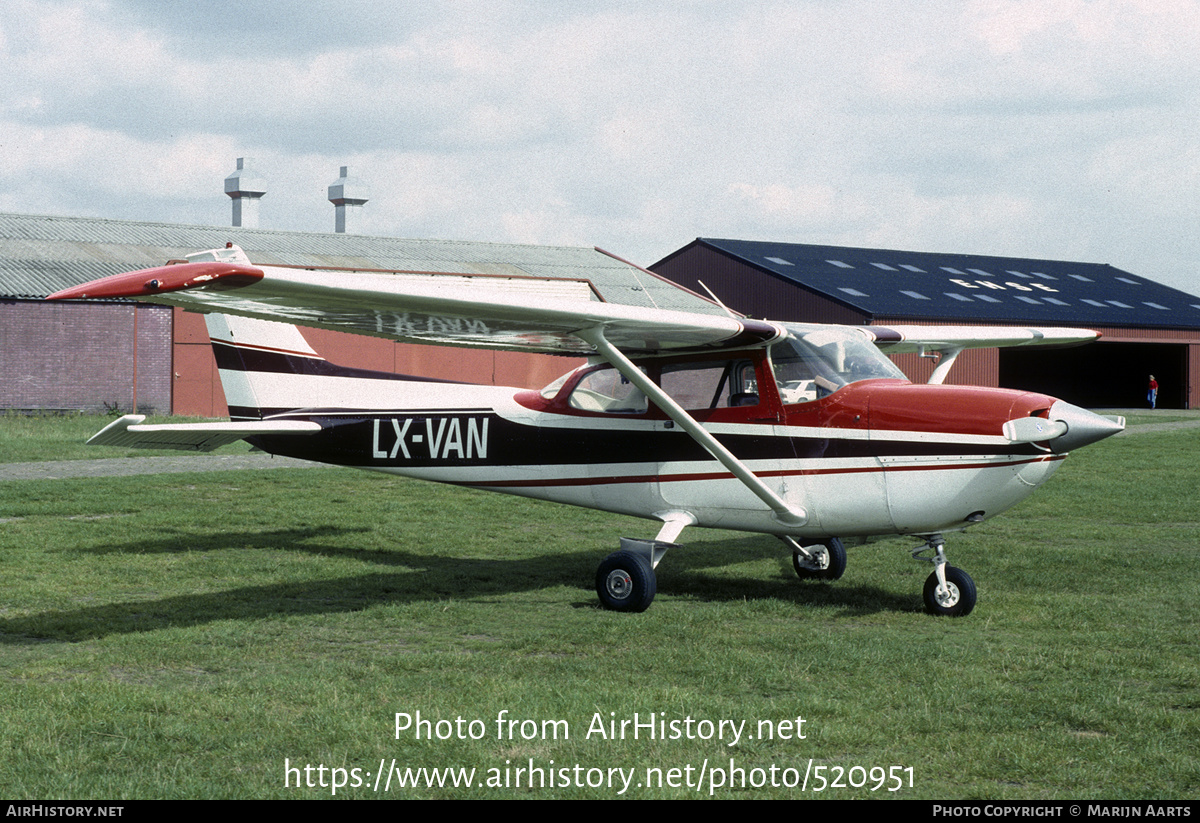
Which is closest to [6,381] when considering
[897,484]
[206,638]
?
[206,638]

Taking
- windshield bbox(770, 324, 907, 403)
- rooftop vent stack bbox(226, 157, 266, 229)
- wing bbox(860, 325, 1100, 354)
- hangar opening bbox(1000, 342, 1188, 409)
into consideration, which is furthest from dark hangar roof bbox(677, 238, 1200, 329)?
windshield bbox(770, 324, 907, 403)

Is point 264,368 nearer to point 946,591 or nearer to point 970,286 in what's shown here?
point 946,591

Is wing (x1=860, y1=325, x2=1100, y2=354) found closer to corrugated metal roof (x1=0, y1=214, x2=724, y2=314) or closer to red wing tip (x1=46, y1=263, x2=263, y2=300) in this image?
red wing tip (x1=46, y1=263, x2=263, y2=300)

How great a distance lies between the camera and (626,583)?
27.8ft

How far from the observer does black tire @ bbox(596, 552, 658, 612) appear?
838 cm

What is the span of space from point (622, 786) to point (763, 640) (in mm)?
2906

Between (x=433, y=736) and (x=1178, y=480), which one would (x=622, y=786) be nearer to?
(x=433, y=736)

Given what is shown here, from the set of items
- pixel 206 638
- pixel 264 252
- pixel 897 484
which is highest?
pixel 264 252

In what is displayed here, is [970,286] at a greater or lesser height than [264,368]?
greater

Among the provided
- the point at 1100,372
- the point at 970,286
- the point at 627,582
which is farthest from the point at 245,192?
the point at 627,582

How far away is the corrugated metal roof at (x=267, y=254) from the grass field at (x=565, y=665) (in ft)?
72.2

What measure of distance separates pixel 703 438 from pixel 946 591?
2.12 metres

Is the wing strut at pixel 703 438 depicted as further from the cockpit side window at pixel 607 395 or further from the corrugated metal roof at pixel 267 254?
the corrugated metal roof at pixel 267 254
